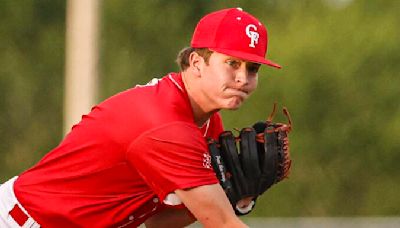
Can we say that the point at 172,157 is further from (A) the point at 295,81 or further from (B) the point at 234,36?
(A) the point at 295,81

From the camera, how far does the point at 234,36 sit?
4.07m

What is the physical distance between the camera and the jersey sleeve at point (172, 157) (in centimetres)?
388

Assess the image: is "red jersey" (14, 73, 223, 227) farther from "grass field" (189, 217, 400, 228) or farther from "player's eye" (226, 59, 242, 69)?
"grass field" (189, 217, 400, 228)

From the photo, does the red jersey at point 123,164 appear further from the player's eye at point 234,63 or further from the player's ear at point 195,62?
the player's eye at point 234,63

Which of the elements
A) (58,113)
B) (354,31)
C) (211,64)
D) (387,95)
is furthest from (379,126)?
(211,64)

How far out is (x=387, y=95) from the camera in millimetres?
14781

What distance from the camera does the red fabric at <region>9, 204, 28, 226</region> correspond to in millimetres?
4191

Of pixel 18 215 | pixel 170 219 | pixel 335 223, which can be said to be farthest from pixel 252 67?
pixel 335 223

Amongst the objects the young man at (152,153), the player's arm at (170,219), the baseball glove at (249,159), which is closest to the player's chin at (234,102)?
the young man at (152,153)

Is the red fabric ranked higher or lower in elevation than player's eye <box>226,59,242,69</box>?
lower

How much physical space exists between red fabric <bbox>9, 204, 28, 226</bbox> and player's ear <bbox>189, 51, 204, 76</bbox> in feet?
2.84

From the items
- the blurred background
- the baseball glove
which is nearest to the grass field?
the baseball glove

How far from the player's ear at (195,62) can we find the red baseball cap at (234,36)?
4 centimetres

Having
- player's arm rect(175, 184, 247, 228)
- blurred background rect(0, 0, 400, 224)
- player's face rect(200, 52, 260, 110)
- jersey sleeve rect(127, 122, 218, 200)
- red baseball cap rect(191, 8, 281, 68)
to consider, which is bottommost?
blurred background rect(0, 0, 400, 224)
